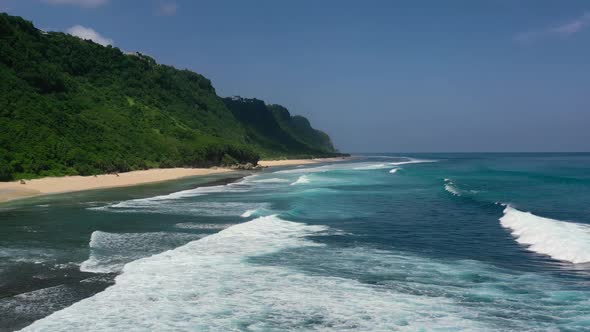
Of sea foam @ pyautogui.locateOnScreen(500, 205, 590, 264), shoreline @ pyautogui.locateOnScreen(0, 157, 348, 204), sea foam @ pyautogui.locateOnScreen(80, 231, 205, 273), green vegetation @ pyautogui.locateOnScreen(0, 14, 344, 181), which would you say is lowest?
sea foam @ pyautogui.locateOnScreen(500, 205, 590, 264)

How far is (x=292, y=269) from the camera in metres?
16.6

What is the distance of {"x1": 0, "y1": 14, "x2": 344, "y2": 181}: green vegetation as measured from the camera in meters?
54.1

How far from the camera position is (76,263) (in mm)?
16938

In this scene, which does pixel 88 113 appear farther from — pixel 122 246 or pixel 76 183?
pixel 122 246

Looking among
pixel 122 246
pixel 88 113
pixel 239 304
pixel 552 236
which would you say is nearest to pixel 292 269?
pixel 239 304

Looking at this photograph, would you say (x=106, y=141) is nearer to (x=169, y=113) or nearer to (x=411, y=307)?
(x=169, y=113)

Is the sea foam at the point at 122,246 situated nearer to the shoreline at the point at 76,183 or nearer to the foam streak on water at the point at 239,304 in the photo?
the foam streak on water at the point at 239,304

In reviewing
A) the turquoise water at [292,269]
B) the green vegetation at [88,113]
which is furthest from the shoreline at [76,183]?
the turquoise water at [292,269]

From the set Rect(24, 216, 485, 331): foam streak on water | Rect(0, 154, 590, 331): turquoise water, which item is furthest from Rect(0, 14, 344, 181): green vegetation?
Rect(24, 216, 485, 331): foam streak on water

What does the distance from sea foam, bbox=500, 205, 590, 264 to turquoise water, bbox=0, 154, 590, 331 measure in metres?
0.10

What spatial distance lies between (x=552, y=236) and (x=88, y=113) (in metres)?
73.4

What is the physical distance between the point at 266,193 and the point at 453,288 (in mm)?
32779

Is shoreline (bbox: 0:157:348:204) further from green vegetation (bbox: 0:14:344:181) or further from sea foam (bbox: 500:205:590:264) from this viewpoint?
sea foam (bbox: 500:205:590:264)

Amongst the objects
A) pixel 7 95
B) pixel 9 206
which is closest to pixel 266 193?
pixel 9 206
